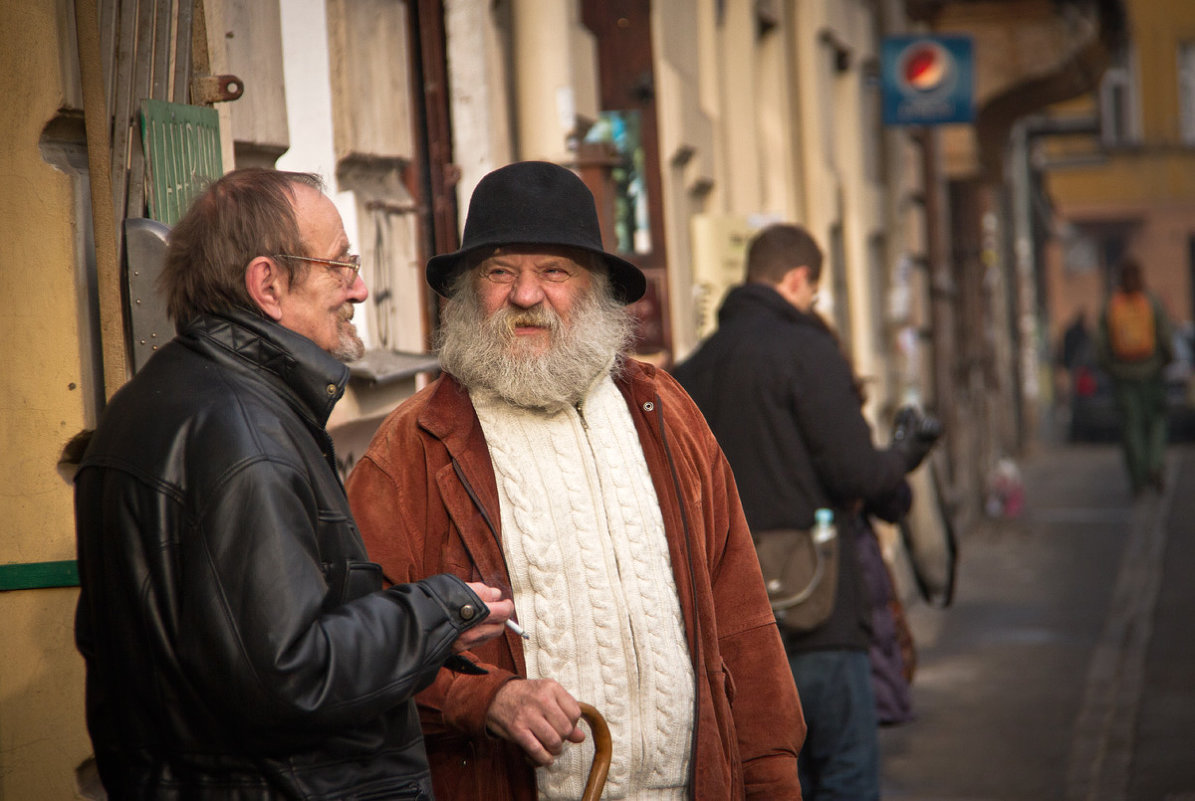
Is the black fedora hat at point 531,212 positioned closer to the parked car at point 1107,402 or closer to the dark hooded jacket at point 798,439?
the dark hooded jacket at point 798,439

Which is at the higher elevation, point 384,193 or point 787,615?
point 384,193

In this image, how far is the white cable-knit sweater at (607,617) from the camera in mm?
2898

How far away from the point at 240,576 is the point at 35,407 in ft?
3.39

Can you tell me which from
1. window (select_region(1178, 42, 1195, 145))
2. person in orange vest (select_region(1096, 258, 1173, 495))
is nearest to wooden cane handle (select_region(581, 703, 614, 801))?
person in orange vest (select_region(1096, 258, 1173, 495))

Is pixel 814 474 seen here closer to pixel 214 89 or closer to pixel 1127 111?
pixel 214 89

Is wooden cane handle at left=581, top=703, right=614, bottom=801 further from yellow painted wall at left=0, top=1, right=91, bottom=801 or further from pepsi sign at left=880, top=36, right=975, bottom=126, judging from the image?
pepsi sign at left=880, top=36, right=975, bottom=126

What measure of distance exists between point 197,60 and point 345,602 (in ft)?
4.70

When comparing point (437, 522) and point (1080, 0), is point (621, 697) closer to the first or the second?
point (437, 522)

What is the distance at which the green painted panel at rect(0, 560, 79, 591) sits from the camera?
9.68 ft

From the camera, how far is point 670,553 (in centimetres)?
295

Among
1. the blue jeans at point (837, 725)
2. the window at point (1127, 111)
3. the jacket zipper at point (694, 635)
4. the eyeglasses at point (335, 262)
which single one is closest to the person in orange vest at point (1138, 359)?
the blue jeans at point (837, 725)

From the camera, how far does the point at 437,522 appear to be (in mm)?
2908

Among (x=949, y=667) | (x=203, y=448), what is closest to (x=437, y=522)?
(x=203, y=448)

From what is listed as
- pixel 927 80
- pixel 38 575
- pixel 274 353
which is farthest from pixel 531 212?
pixel 927 80
